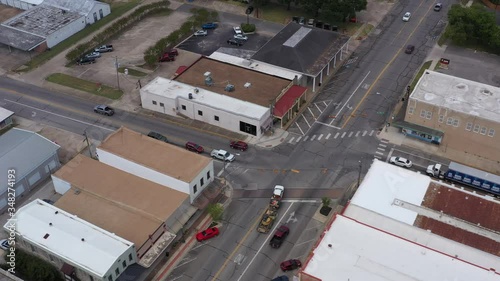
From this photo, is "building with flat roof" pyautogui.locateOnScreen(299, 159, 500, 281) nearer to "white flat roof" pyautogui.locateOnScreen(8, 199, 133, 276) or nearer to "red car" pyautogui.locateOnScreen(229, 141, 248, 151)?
"red car" pyautogui.locateOnScreen(229, 141, 248, 151)

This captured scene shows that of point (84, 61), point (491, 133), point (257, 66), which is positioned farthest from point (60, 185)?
point (491, 133)

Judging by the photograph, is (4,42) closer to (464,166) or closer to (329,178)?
(329,178)

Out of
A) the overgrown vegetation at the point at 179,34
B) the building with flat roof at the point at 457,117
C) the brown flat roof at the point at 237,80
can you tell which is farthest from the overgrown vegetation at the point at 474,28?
the overgrown vegetation at the point at 179,34

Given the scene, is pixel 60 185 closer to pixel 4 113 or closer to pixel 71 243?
pixel 71 243

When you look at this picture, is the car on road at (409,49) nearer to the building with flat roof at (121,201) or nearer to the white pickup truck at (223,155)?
the white pickup truck at (223,155)

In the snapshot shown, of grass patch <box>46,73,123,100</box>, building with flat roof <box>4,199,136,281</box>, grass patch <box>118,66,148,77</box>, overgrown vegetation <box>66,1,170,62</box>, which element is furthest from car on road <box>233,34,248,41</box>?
building with flat roof <box>4,199,136,281</box>

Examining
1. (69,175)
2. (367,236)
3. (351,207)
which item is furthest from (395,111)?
(69,175)
